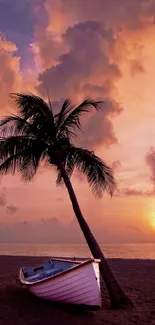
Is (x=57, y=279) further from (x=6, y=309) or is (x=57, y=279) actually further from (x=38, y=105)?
(x=38, y=105)

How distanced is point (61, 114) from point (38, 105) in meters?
1.27

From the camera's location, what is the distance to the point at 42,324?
12.7 m

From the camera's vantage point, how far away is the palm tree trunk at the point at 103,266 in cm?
1582

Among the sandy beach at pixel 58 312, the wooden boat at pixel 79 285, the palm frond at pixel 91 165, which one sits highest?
the palm frond at pixel 91 165

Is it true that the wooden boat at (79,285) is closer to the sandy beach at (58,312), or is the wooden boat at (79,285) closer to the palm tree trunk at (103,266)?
the sandy beach at (58,312)

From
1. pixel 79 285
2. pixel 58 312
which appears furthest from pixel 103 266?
pixel 58 312

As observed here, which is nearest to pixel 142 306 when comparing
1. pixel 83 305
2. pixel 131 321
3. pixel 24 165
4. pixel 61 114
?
pixel 131 321

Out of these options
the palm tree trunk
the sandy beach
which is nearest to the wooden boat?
the sandy beach

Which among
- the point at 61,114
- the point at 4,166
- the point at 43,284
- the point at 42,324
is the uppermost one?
the point at 61,114

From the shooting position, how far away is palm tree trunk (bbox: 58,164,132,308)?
51.9 ft

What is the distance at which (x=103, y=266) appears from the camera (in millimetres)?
16172

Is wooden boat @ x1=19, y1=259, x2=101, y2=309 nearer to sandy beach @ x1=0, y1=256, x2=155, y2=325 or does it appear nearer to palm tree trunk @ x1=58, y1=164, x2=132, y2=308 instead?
sandy beach @ x1=0, y1=256, x2=155, y2=325

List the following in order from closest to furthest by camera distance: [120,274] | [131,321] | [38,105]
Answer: [131,321] < [38,105] < [120,274]

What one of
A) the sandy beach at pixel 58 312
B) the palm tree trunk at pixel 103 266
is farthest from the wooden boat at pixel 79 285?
the palm tree trunk at pixel 103 266
